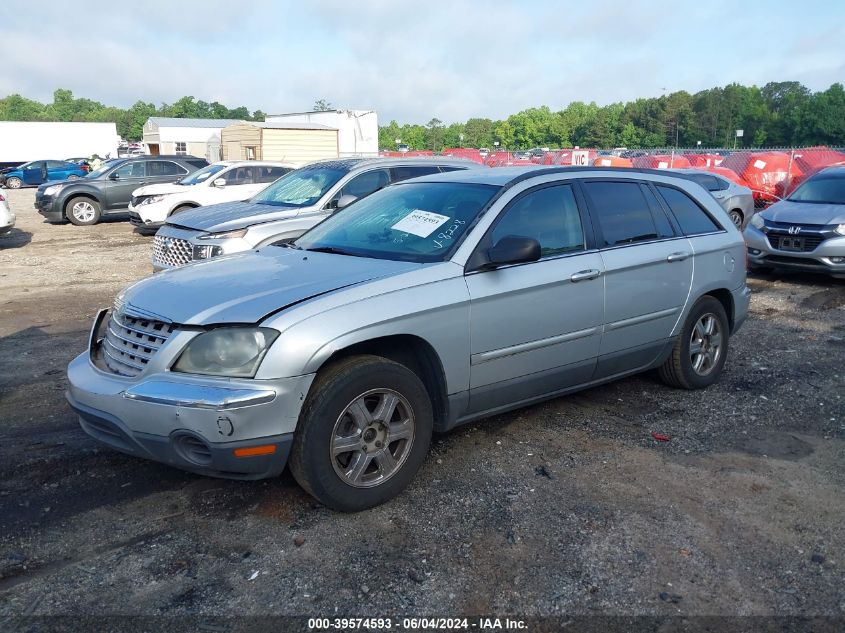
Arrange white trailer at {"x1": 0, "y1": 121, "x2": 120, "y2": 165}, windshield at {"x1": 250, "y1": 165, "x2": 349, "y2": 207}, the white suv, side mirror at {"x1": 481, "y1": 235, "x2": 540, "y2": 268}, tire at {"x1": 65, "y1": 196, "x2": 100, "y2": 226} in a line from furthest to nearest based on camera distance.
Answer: white trailer at {"x1": 0, "y1": 121, "x2": 120, "y2": 165}
tire at {"x1": 65, "y1": 196, "x2": 100, "y2": 226}
the white suv
windshield at {"x1": 250, "y1": 165, "x2": 349, "y2": 207}
side mirror at {"x1": 481, "y1": 235, "x2": 540, "y2": 268}

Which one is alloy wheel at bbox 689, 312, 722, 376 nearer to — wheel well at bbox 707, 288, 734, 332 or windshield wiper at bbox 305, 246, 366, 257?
wheel well at bbox 707, 288, 734, 332

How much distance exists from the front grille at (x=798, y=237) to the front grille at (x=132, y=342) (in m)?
9.37

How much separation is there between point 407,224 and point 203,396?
6.10 feet

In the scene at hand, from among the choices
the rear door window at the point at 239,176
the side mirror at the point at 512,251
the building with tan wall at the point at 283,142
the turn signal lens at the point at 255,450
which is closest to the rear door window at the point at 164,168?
the rear door window at the point at 239,176

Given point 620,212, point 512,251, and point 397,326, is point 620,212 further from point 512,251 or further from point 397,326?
point 397,326

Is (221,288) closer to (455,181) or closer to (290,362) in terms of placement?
(290,362)

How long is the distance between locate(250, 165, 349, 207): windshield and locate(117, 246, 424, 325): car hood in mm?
5025

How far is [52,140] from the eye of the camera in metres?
51.6

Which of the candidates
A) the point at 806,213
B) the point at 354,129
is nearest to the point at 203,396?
the point at 806,213

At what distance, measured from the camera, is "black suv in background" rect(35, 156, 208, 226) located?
18.7m

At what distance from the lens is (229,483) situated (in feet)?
14.0

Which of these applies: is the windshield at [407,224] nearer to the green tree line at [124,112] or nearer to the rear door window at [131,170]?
the rear door window at [131,170]

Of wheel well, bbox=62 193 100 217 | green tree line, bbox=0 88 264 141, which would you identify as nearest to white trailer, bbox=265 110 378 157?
wheel well, bbox=62 193 100 217

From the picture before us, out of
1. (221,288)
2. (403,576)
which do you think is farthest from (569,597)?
(221,288)
